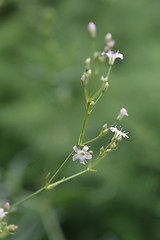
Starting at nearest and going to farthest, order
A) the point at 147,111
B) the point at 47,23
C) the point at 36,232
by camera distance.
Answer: the point at 36,232, the point at 47,23, the point at 147,111

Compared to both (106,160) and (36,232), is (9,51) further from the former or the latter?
(36,232)

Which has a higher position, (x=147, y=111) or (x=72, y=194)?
(x=147, y=111)

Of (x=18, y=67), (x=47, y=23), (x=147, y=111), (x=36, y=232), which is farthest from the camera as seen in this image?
(x=18, y=67)

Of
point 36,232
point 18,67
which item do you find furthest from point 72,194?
point 18,67

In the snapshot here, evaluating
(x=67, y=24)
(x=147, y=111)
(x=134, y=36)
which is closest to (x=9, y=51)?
(x=67, y=24)

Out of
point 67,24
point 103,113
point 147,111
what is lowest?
point 147,111

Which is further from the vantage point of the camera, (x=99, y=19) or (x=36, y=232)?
(x=99, y=19)
